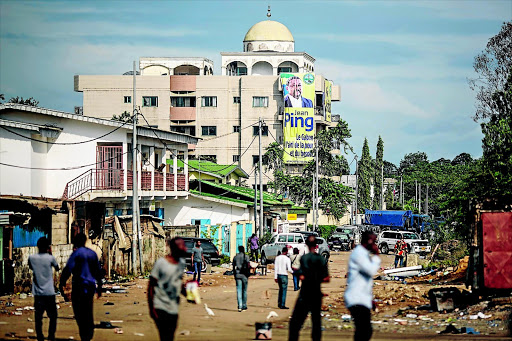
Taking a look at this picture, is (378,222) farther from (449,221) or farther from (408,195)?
(408,195)

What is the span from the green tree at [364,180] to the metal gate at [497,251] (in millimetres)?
90777

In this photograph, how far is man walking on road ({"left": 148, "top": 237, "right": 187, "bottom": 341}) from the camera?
1018 centimetres

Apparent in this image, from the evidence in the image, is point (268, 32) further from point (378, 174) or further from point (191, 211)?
point (191, 211)

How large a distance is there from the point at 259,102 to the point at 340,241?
37.6 metres

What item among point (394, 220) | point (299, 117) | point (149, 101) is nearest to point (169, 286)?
point (394, 220)

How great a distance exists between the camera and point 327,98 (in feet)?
323

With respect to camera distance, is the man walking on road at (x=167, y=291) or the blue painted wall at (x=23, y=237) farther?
the blue painted wall at (x=23, y=237)

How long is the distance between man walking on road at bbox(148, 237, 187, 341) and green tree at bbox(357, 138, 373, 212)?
101 meters

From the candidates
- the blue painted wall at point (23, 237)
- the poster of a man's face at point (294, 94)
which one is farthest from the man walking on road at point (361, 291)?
the poster of a man's face at point (294, 94)

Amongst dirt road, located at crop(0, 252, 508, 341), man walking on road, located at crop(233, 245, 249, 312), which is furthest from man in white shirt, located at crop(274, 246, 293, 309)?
man walking on road, located at crop(233, 245, 249, 312)

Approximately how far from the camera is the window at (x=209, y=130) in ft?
319

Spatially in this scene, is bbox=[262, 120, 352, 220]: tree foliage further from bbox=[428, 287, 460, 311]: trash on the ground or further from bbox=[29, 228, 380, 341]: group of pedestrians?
bbox=[29, 228, 380, 341]: group of pedestrians

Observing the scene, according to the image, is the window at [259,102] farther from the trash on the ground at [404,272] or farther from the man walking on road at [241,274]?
the man walking on road at [241,274]

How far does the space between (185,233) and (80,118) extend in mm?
7876
